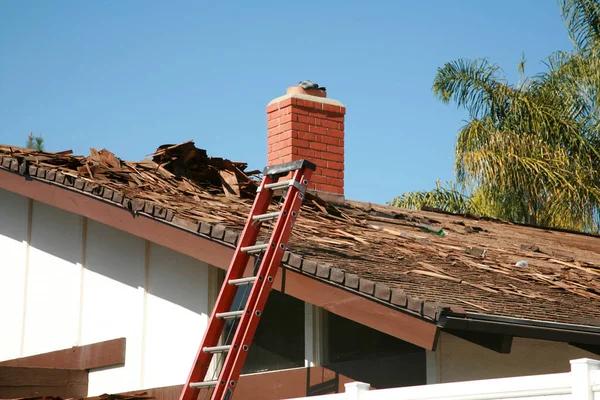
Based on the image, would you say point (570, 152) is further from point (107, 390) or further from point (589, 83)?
point (107, 390)

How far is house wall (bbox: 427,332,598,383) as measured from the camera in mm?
8844

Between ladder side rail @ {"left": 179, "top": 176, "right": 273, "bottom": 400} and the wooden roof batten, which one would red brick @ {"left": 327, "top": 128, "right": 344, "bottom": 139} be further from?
ladder side rail @ {"left": 179, "top": 176, "right": 273, "bottom": 400}

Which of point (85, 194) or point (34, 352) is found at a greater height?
point (85, 194)

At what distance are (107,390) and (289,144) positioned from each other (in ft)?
15.6

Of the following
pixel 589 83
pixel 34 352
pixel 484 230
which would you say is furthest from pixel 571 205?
pixel 34 352

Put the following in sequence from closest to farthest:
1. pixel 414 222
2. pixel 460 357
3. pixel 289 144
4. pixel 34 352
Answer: pixel 460 357 < pixel 34 352 < pixel 414 222 < pixel 289 144

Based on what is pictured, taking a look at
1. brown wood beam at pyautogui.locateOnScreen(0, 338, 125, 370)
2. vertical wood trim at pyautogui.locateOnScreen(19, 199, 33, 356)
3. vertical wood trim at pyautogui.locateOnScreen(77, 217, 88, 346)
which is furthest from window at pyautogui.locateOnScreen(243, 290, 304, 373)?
vertical wood trim at pyautogui.locateOnScreen(19, 199, 33, 356)

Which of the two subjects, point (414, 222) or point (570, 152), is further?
point (570, 152)

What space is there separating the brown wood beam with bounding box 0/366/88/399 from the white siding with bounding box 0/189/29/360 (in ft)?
3.77

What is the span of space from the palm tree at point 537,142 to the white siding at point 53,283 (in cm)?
1472

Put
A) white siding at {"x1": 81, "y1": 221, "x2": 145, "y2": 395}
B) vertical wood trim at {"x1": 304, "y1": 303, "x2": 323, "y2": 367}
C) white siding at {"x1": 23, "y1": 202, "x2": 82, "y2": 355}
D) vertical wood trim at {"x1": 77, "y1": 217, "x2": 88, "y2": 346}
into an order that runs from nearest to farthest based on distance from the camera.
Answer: vertical wood trim at {"x1": 304, "y1": 303, "x2": 323, "y2": 367} → white siding at {"x1": 81, "y1": 221, "x2": 145, "y2": 395} → vertical wood trim at {"x1": 77, "y1": 217, "x2": 88, "y2": 346} → white siding at {"x1": 23, "y1": 202, "x2": 82, "y2": 355}

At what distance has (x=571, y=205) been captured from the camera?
25172mm

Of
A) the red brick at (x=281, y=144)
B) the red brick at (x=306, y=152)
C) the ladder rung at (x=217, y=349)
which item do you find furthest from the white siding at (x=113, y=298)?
the red brick at (x=306, y=152)

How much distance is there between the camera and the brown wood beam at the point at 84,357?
1086 centimetres
